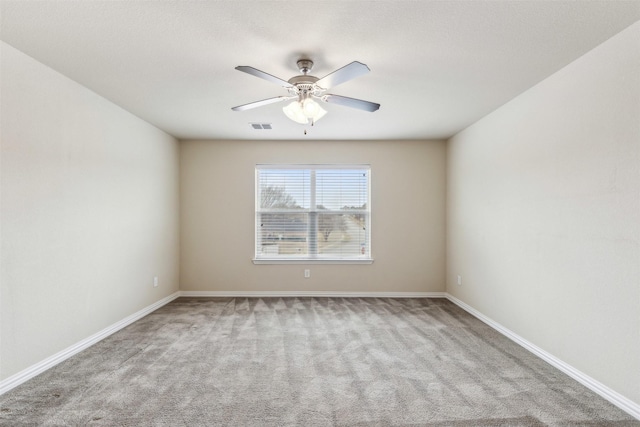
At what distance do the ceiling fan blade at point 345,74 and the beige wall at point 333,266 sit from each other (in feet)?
9.22

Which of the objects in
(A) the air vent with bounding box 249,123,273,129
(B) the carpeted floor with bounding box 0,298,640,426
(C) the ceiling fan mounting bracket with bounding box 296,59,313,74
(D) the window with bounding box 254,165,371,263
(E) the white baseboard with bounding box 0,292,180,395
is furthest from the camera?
(D) the window with bounding box 254,165,371,263

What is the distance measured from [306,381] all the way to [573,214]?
243 cm

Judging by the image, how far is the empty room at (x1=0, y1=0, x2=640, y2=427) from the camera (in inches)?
81.1

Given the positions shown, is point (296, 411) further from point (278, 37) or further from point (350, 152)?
point (350, 152)

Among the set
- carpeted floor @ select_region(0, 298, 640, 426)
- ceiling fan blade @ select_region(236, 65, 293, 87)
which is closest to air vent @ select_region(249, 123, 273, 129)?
ceiling fan blade @ select_region(236, 65, 293, 87)

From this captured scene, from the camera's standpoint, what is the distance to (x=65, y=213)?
2.87m

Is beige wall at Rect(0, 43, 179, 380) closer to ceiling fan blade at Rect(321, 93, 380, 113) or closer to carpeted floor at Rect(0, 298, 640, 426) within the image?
carpeted floor at Rect(0, 298, 640, 426)

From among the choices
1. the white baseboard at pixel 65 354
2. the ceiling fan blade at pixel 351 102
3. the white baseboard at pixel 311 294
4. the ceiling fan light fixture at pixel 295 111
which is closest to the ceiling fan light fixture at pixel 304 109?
the ceiling fan light fixture at pixel 295 111

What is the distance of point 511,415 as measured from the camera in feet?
6.73

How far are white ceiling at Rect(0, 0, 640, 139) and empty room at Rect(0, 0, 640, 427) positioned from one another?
2 centimetres

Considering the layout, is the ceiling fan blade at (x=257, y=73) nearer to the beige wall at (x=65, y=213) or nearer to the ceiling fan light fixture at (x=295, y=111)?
the ceiling fan light fixture at (x=295, y=111)

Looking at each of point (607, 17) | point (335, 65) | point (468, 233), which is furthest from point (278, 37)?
point (468, 233)

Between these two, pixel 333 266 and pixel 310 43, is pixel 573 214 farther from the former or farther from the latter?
pixel 333 266

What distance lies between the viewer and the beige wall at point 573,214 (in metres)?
2.12
